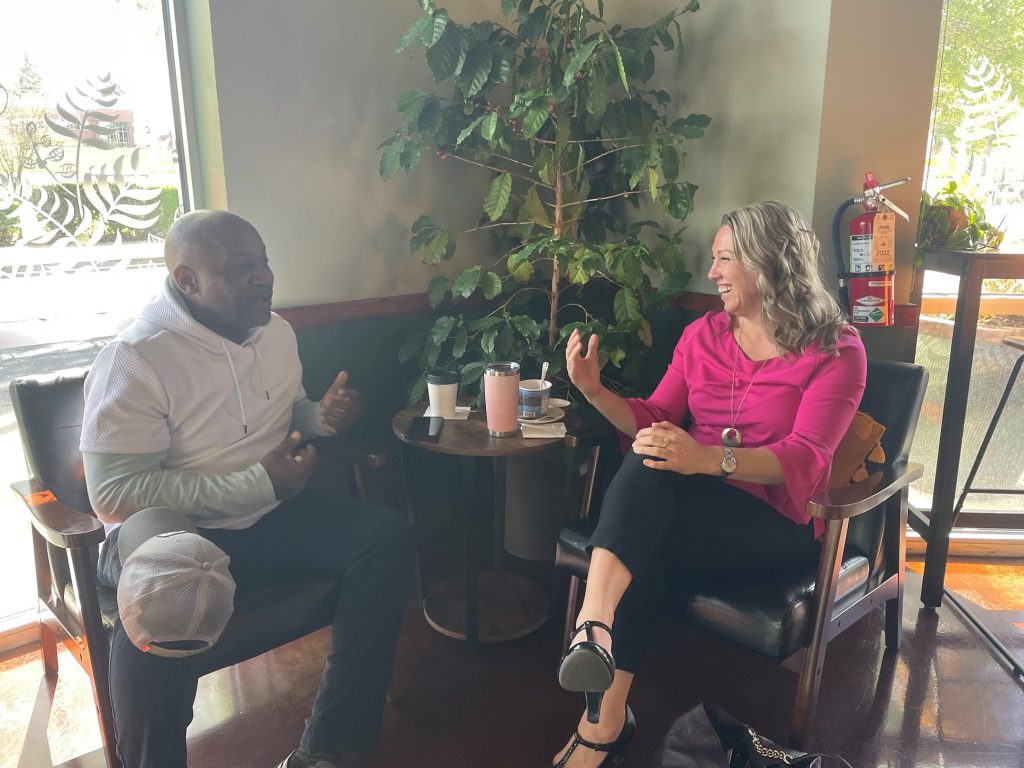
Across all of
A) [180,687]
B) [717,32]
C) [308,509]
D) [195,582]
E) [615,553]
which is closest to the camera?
[195,582]

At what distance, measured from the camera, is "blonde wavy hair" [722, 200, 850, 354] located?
1.80 meters

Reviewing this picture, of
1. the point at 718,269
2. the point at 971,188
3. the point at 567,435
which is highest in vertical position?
the point at 971,188

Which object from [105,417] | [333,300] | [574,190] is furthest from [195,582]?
[574,190]

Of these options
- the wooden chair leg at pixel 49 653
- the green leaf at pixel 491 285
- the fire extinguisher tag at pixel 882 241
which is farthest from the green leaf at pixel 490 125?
the wooden chair leg at pixel 49 653

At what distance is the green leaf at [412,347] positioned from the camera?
2422mm

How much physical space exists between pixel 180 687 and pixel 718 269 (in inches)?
56.7

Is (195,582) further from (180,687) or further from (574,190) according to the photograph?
(574,190)

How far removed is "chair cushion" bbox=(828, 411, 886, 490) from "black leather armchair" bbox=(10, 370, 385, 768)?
1.07 m

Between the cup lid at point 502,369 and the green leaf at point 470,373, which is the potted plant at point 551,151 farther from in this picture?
the cup lid at point 502,369

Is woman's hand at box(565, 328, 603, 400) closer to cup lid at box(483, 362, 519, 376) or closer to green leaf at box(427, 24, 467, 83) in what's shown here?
cup lid at box(483, 362, 519, 376)

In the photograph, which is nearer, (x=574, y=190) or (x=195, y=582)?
(x=195, y=582)

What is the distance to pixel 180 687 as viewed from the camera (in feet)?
4.62

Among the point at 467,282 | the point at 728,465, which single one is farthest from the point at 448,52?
the point at 728,465

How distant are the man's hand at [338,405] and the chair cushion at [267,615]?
15.1 inches
